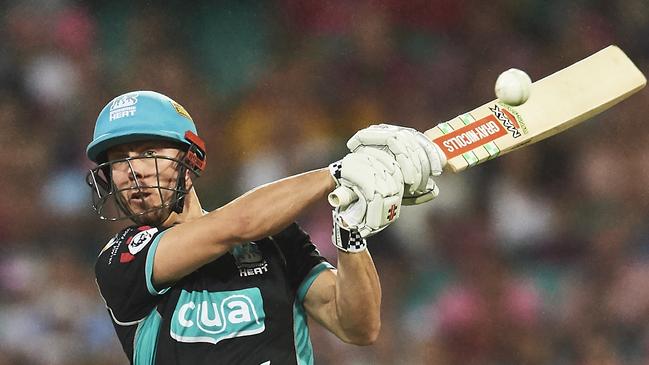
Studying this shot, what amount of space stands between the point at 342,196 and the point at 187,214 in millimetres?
690

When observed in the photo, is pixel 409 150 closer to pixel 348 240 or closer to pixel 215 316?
pixel 348 240

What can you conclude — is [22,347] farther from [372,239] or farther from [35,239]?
[372,239]

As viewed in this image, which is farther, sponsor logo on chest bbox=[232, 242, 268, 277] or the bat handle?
sponsor logo on chest bbox=[232, 242, 268, 277]

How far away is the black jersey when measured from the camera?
2.37m

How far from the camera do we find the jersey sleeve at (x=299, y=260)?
2541mm

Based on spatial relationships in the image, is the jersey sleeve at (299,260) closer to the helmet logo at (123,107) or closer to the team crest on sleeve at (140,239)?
the team crest on sleeve at (140,239)

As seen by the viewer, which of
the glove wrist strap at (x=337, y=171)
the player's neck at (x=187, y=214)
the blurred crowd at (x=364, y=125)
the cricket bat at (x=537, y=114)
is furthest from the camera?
the blurred crowd at (x=364, y=125)

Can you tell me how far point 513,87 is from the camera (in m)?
2.36

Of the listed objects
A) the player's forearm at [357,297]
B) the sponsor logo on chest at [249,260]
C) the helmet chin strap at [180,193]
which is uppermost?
the helmet chin strap at [180,193]

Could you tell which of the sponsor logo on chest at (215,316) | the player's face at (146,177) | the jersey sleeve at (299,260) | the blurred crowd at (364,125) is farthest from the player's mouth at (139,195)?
the blurred crowd at (364,125)

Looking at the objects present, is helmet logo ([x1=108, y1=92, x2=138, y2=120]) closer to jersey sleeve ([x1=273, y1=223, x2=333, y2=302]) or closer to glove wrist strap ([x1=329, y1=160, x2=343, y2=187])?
jersey sleeve ([x1=273, y1=223, x2=333, y2=302])

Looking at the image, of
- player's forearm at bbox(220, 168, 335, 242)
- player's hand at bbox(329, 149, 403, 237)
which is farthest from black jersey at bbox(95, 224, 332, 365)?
player's hand at bbox(329, 149, 403, 237)

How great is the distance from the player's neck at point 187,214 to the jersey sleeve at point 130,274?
0.13m

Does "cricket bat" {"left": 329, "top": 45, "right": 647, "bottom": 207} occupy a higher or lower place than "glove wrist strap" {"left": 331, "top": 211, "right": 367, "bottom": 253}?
higher
